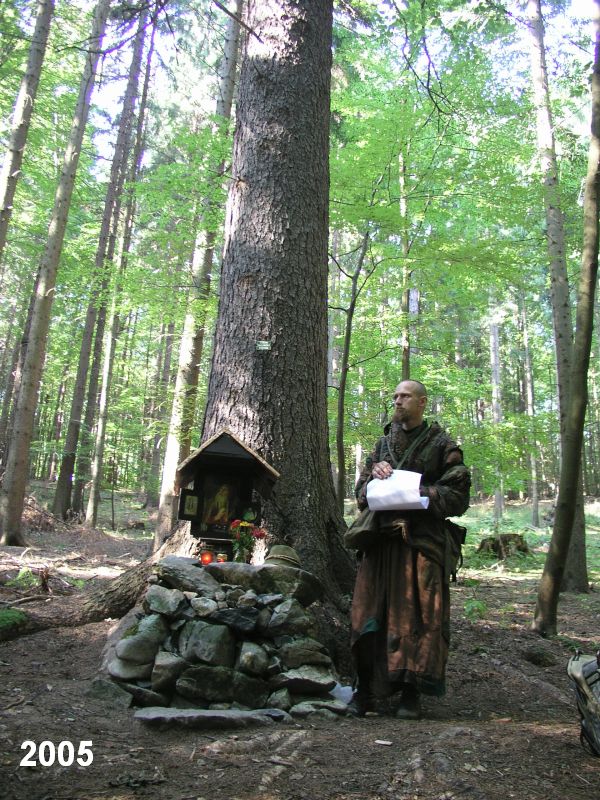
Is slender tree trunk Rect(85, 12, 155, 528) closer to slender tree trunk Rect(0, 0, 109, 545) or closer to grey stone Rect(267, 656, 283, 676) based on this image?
slender tree trunk Rect(0, 0, 109, 545)

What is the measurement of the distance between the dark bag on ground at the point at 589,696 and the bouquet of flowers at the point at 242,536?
2.18 m

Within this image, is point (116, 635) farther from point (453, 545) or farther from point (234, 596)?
point (453, 545)

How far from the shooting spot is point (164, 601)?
350cm

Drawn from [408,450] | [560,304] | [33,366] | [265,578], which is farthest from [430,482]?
[33,366]

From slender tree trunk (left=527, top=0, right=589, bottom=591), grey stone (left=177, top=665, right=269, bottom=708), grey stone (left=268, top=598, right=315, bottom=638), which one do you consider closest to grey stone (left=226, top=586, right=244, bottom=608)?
grey stone (left=268, top=598, right=315, bottom=638)

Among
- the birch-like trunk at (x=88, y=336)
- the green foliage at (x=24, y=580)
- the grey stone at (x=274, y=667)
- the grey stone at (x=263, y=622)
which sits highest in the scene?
the birch-like trunk at (x=88, y=336)

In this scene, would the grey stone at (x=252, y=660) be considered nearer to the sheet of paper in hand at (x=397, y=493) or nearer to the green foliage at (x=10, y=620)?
the sheet of paper in hand at (x=397, y=493)

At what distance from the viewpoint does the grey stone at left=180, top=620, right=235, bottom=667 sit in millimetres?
3277

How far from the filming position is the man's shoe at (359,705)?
11.5 ft

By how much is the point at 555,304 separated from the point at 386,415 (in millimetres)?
3486

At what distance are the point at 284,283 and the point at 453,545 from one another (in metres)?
2.46

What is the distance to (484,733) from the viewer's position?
2.84 m

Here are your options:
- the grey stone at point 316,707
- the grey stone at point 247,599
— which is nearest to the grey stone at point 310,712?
the grey stone at point 316,707

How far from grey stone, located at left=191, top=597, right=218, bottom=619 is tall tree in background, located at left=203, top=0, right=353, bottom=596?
3.04ft
